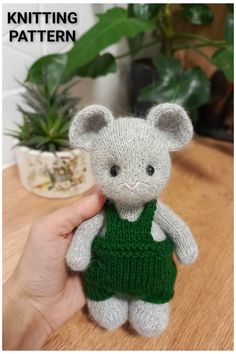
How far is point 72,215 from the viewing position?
0.52 m

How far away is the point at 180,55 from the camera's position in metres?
1.16

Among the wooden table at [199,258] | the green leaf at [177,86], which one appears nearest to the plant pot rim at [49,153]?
the wooden table at [199,258]

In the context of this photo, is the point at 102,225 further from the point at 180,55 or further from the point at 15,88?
the point at 180,55

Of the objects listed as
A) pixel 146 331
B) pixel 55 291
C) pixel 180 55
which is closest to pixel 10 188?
pixel 55 291

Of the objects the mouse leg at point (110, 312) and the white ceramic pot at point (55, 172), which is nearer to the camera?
the mouse leg at point (110, 312)

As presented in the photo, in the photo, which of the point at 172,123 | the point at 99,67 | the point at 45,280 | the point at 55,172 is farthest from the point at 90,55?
the point at 45,280

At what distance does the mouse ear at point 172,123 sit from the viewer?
1.53ft

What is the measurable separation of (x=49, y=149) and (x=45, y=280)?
356 millimetres

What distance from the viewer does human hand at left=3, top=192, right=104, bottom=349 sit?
522 millimetres

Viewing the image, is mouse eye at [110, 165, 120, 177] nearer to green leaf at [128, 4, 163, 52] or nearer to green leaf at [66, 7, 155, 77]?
green leaf at [66, 7, 155, 77]

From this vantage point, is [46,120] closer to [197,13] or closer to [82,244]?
[82,244]

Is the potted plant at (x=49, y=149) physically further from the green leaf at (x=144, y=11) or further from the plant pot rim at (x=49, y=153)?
the green leaf at (x=144, y=11)

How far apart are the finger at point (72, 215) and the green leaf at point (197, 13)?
2.44 feet

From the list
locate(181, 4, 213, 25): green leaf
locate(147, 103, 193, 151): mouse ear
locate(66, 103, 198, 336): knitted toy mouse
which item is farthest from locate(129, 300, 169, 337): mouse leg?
locate(181, 4, 213, 25): green leaf
